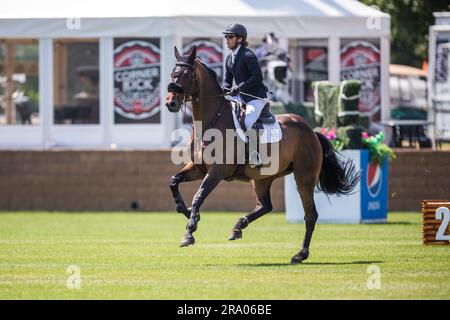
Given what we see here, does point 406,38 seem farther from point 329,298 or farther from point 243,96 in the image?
point 329,298

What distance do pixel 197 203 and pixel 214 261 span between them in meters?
0.92

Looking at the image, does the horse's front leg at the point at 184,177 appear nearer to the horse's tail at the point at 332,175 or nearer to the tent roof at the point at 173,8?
the horse's tail at the point at 332,175

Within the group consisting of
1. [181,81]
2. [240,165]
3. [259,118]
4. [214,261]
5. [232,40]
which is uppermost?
[232,40]

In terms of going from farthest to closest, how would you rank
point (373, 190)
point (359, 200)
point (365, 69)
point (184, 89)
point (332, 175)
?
point (365, 69)
point (373, 190)
point (359, 200)
point (332, 175)
point (184, 89)

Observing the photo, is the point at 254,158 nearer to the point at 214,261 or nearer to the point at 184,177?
the point at 184,177

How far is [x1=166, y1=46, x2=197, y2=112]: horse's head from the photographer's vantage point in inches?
523

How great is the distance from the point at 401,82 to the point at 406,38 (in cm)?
873

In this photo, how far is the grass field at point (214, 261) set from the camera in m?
10.8

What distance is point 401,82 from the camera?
4400 cm

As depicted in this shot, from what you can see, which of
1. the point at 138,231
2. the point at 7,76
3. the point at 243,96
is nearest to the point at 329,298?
the point at 243,96

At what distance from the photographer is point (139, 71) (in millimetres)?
25891

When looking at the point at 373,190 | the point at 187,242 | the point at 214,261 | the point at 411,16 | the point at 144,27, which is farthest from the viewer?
the point at 411,16

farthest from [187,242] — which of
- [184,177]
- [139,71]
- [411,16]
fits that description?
[411,16]

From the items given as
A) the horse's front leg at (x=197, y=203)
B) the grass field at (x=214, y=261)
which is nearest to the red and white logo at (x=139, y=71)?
the grass field at (x=214, y=261)
